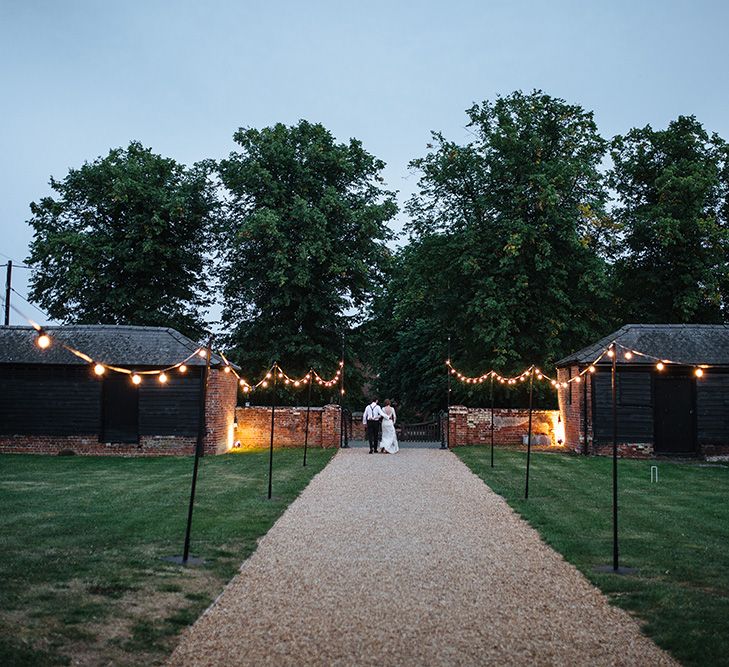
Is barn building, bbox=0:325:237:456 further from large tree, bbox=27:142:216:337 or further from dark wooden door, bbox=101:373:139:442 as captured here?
large tree, bbox=27:142:216:337

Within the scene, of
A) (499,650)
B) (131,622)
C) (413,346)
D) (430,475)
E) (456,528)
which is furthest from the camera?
(413,346)

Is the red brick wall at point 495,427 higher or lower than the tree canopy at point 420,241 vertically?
lower

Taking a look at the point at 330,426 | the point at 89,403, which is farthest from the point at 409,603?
the point at 330,426

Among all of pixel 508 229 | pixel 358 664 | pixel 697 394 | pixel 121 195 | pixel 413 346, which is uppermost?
pixel 121 195

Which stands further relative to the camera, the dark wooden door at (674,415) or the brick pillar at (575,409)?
the brick pillar at (575,409)

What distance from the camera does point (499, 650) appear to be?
6.29 meters

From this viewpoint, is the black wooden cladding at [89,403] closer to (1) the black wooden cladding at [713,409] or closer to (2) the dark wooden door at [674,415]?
(2) the dark wooden door at [674,415]

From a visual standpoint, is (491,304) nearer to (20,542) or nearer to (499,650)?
(20,542)

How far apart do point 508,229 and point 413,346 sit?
57.4ft

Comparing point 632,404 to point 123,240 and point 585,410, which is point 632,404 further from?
point 123,240

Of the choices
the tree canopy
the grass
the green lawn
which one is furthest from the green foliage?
the green lawn

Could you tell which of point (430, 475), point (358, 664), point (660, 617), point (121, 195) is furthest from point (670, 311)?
point (358, 664)

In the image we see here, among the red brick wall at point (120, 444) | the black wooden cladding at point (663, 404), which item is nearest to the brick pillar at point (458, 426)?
the black wooden cladding at point (663, 404)

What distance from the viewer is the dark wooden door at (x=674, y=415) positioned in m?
26.3
